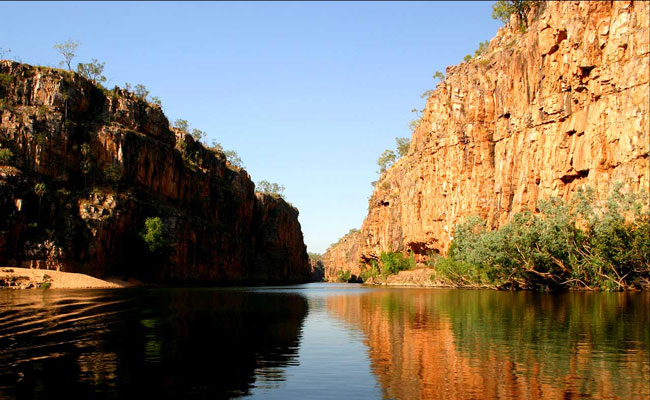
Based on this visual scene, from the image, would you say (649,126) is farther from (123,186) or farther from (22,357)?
(123,186)

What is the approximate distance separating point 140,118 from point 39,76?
21235 millimetres

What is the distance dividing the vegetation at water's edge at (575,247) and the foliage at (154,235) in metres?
57.0

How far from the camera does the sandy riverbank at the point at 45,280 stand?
74.1 m

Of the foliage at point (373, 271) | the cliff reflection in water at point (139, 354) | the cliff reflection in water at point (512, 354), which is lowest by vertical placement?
the cliff reflection in water at point (139, 354)

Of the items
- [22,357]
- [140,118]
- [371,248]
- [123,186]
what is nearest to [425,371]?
[22,357]

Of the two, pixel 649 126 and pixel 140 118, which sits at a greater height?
pixel 140 118

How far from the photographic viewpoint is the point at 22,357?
62.7ft

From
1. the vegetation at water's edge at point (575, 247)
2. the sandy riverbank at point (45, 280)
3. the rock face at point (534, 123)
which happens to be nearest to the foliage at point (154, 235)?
the sandy riverbank at point (45, 280)

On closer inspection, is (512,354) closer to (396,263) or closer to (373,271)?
(396,263)

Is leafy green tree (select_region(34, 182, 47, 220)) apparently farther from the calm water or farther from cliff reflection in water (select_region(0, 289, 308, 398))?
the calm water

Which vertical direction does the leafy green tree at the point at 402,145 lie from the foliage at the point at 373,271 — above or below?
above

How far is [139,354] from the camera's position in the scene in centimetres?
2031

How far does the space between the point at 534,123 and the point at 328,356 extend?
72.0 meters

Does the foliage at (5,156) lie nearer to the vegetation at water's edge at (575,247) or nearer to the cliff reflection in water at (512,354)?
the vegetation at water's edge at (575,247)
